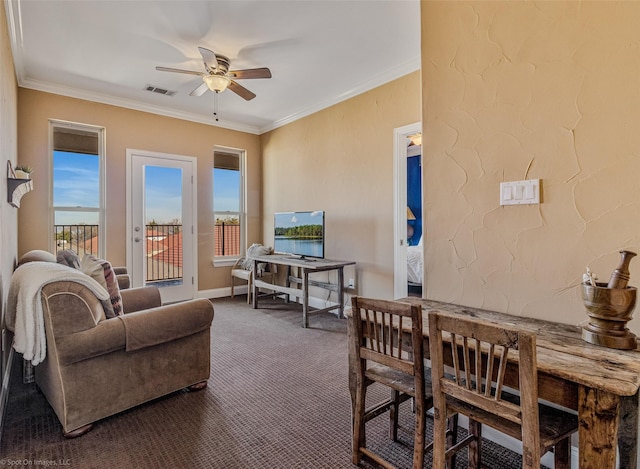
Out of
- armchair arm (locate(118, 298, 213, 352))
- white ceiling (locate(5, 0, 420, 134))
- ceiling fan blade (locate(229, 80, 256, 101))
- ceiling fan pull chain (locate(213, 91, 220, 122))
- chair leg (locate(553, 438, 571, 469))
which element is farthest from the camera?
ceiling fan pull chain (locate(213, 91, 220, 122))

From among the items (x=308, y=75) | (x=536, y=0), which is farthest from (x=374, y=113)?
(x=536, y=0)

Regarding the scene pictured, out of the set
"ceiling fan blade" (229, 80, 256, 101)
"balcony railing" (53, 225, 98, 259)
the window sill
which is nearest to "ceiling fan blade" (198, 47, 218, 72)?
"ceiling fan blade" (229, 80, 256, 101)

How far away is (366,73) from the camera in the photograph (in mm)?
3791

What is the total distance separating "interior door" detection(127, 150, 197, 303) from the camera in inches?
185

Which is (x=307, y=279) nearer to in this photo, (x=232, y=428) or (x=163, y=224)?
(x=232, y=428)

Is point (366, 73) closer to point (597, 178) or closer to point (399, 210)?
point (399, 210)

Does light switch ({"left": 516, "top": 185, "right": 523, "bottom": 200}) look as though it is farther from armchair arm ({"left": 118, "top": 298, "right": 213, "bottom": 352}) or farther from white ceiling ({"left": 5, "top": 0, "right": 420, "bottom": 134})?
armchair arm ({"left": 118, "top": 298, "right": 213, "bottom": 352})

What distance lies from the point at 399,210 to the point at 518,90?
2.14 metres

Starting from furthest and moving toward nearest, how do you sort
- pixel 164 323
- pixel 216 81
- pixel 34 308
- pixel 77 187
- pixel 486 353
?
pixel 77 187 → pixel 216 81 → pixel 164 323 → pixel 34 308 → pixel 486 353

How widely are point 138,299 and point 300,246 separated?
209cm

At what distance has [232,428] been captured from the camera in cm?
202

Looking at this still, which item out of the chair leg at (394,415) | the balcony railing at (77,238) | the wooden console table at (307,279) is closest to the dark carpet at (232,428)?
the chair leg at (394,415)

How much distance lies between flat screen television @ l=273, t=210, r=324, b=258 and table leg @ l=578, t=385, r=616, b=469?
10.8 feet

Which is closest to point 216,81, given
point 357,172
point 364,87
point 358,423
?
point 364,87
